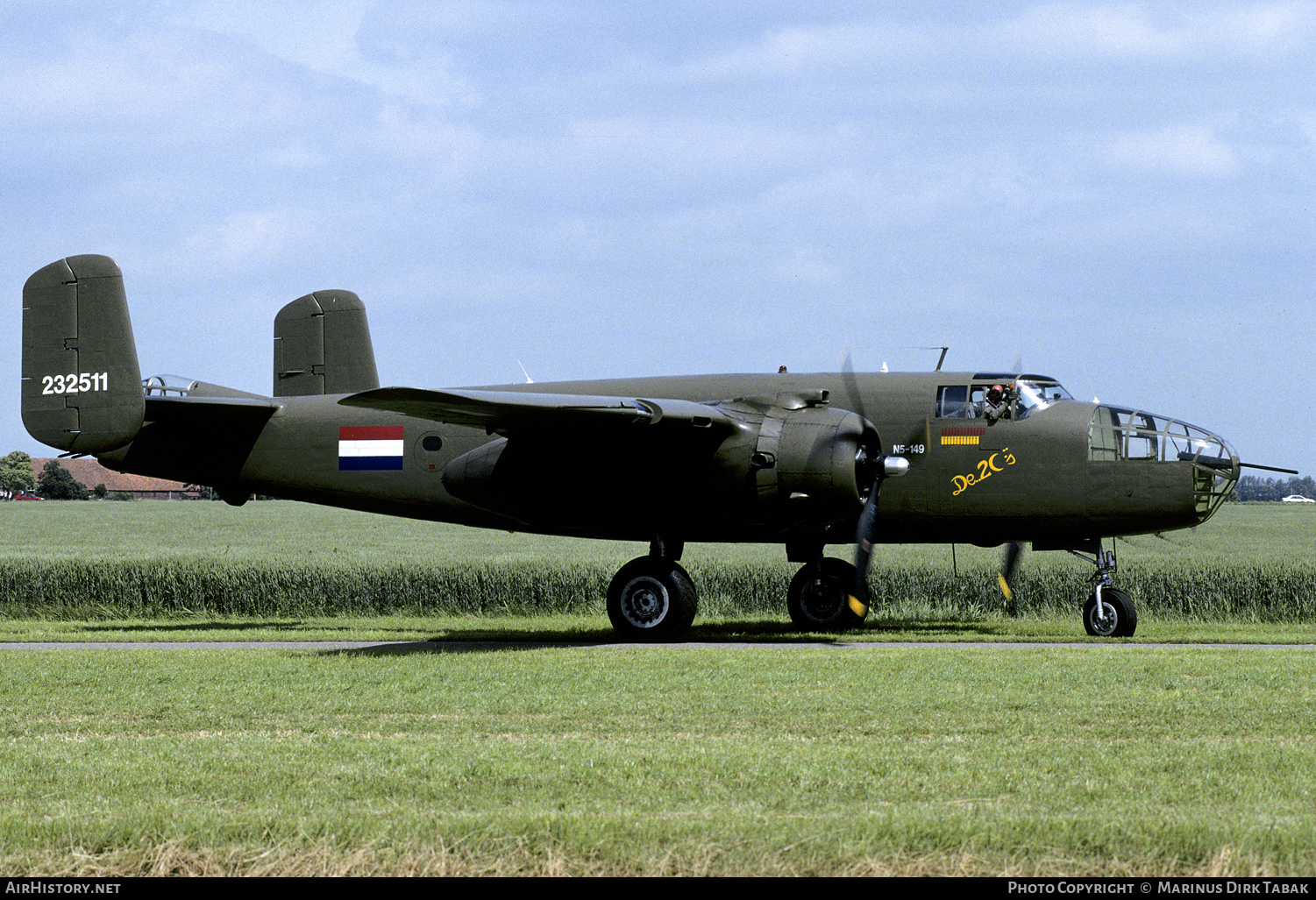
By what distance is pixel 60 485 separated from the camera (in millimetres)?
134250

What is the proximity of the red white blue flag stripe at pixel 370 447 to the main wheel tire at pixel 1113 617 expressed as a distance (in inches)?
452

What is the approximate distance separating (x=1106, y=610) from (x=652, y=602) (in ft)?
23.2

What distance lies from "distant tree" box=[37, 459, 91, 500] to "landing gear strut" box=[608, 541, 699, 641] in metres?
127

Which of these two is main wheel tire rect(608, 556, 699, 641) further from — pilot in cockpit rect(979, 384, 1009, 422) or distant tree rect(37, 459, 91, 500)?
distant tree rect(37, 459, 91, 500)

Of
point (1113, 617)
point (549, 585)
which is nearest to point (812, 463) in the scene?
point (1113, 617)

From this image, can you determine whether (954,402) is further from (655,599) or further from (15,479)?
(15,479)

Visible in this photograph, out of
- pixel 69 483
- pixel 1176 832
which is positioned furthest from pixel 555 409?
pixel 69 483

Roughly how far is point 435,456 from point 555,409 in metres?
4.87

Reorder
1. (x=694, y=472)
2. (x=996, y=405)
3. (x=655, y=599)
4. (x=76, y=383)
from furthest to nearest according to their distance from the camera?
(x=76, y=383) → (x=996, y=405) → (x=655, y=599) → (x=694, y=472)

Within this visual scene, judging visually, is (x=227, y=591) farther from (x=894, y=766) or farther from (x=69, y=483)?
(x=69, y=483)

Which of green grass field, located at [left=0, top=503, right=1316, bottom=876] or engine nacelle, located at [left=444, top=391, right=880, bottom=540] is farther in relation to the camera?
engine nacelle, located at [left=444, top=391, right=880, bottom=540]

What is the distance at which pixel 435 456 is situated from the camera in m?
21.1

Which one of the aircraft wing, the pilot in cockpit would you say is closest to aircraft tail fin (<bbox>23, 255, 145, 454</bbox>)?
the aircraft wing

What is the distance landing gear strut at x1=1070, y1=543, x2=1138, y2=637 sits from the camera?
19.2 metres
